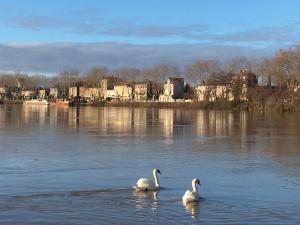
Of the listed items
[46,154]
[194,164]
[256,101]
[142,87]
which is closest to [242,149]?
[194,164]

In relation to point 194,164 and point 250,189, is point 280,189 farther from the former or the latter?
point 194,164

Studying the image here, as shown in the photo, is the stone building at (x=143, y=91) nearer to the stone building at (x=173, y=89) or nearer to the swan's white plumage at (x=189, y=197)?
the stone building at (x=173, y=89)

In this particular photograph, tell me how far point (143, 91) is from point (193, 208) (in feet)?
601

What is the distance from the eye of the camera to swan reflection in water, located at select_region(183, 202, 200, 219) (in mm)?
12992

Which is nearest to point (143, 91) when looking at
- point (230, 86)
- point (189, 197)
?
point (230, 86)

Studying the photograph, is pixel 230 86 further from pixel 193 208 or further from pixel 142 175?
pixel 193 208

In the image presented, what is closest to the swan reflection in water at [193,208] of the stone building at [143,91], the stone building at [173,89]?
the stone building at [173,89]

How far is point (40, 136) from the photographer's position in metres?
35.2

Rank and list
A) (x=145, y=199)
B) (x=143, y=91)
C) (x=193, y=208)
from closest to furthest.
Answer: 1. (x=193, y=208)
2. (x=145, y=199)
3. (x=143, y=91)

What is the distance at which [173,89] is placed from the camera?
18288 centimetres

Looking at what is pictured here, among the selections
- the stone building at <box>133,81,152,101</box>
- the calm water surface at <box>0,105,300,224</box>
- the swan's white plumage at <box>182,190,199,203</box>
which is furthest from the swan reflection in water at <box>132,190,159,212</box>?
the stone building at <box>133,81,152,101</box>

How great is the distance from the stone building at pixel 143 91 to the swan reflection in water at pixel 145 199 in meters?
176

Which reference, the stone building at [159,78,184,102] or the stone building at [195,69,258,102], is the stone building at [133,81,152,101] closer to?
the stone building at [159,78,184,102]

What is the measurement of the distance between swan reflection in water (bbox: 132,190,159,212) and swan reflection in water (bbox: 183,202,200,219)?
0.74m
